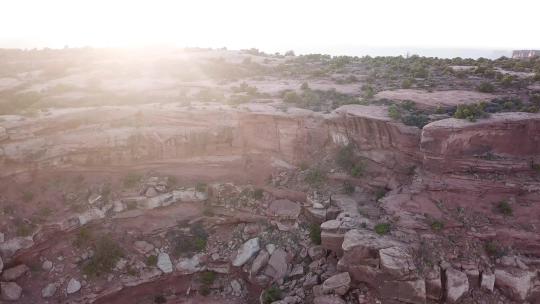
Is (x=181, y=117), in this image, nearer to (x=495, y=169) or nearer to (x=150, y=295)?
(x=150, y=295)

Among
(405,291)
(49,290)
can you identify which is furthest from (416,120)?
(49,290)

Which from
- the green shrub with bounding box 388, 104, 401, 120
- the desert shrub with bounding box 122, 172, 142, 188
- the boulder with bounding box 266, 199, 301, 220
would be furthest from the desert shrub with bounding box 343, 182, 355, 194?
the desert shrub with bounding box 122, 172, 142, 188

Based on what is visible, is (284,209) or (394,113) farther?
(284,209)

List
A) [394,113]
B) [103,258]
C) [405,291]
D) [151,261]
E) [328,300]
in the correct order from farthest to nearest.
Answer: [394,113]
[151,261]
[103,258]
[328,300]
[405,291]

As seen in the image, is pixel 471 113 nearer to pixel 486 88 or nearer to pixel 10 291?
pixel 486 88

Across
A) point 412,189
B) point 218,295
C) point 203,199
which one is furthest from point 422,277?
point 203,199

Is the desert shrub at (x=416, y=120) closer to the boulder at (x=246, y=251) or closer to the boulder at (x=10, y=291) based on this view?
the boulder at (x=246, y=251)

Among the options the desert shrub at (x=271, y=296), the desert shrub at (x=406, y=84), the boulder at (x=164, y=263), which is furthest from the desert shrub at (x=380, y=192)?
the boulder at (x=164, y=263)
